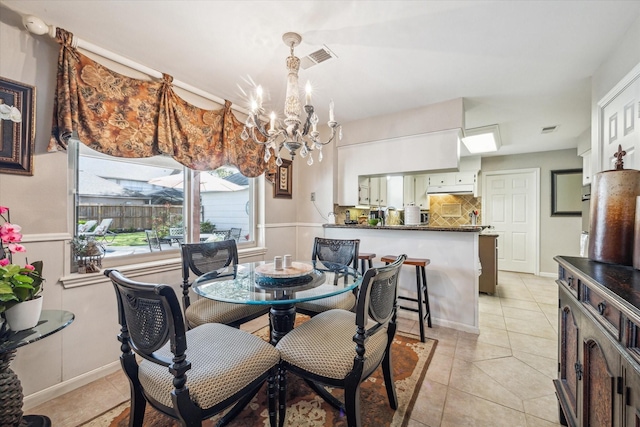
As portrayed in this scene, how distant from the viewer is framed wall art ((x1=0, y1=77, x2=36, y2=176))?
1.61 m

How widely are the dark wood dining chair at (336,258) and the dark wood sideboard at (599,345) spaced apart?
4.28 feet

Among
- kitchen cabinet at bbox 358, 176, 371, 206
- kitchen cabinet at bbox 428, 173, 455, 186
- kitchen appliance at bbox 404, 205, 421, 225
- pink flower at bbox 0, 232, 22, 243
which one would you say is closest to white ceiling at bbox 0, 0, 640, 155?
kitchen cabinet at bbox 358, 176, 371, 206

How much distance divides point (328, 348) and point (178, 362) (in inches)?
27.3

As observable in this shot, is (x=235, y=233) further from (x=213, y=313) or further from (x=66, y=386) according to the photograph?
(x=66, y=386)

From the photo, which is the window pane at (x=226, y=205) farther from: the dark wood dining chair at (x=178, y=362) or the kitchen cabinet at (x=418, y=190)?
the kitchen cabinet at (x=418, y=190)

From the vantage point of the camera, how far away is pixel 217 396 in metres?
1.13

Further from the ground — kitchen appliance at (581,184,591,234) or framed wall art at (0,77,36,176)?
framed wall art at (0,77,36,176)

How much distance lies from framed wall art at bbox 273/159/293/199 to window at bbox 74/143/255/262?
0.52 metres

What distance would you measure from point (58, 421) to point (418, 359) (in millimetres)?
2424

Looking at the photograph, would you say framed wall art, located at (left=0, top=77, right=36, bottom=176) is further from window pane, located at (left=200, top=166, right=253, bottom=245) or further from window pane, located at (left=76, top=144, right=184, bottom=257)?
window pane, located at (left=200, top=166, right=253, bottom=245)

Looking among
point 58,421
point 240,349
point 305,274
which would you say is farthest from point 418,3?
point 58,421

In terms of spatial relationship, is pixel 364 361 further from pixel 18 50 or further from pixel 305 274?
pixel 18 50

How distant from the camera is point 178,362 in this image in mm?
1029

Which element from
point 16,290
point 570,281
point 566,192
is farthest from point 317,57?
point 566,192
